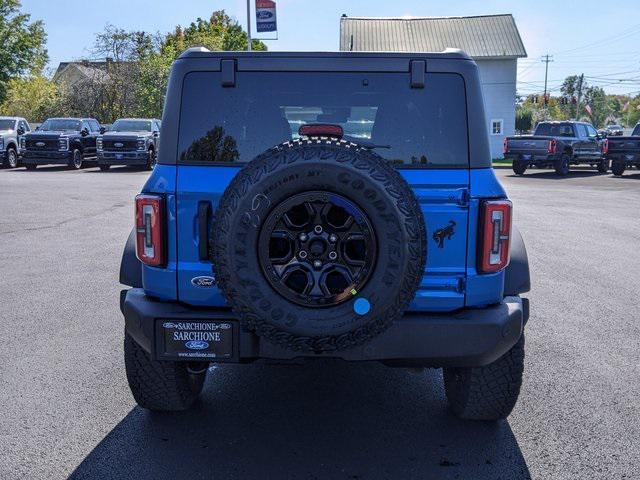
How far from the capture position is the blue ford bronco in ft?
9.95

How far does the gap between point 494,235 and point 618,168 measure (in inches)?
1003

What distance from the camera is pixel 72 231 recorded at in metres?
11.4

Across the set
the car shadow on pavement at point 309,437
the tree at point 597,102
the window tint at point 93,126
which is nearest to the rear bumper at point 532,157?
the window tint at point 93,126

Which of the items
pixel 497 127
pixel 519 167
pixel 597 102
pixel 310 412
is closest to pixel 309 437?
pixel 310 412

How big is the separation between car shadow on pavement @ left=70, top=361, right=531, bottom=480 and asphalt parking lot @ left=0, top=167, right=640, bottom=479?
10 millimetres

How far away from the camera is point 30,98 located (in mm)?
53812

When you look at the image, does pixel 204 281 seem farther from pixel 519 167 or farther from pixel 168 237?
pixel 519 167

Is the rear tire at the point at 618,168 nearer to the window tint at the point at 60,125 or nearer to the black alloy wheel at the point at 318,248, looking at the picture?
the window tint at the point at 60,125

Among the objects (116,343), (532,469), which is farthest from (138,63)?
(532,469)

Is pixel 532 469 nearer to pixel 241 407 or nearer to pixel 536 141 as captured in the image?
pixel 241 407

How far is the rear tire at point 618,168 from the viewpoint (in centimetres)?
2633

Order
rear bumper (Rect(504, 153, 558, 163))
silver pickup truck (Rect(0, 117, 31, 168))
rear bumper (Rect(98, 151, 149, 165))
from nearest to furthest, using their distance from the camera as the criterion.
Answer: rear bumper (Rect(504, 153, 558, 163)) → rear bumper (Rect(98, 151, 149, 165)) → silver pickup truck (Rect(0, 117, 31, 168))

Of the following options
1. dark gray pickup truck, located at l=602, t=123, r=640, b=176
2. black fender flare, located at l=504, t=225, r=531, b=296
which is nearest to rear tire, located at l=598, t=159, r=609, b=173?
dark gray pickup truck, located at l=602, t=123, r=640, b=176

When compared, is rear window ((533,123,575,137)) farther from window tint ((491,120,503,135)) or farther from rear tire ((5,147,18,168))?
rear tire ((5,147,18,168))
